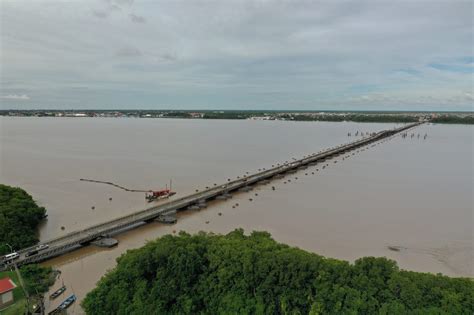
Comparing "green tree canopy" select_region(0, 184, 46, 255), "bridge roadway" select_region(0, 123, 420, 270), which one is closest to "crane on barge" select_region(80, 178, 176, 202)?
"bridge roadway" select_region(0, 123, 420, 270)

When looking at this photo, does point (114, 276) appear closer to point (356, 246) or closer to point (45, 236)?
point (45, 236)

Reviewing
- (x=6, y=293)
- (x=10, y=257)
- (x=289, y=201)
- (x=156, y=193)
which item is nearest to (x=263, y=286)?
(x=6, y=293)

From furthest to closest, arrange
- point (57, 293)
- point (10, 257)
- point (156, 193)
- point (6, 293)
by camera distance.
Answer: point (156, 193)
point (10, 257)
point (57, 293)
point (6, 293)

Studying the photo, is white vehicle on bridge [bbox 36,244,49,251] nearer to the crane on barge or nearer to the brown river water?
the brown river water

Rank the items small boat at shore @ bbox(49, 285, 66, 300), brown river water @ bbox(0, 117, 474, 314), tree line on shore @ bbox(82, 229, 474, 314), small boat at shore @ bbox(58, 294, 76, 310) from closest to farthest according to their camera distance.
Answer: tree line on shore @ bbox(82, 229, 474, 314) → small boat at shore @ bbox(58, 294, 76, 310) → small boat at shore @ bbox(49, 285, 66, 300) → brown river water @ bbox(0, 117, 474, 314)

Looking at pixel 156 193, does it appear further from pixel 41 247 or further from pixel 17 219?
pixel 41 247

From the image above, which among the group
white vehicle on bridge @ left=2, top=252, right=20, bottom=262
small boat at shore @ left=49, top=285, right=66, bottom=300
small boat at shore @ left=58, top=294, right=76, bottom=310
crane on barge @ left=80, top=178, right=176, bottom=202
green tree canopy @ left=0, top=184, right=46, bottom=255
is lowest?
small boat at shore @ left=49, top=285, right=66, bottom=300
